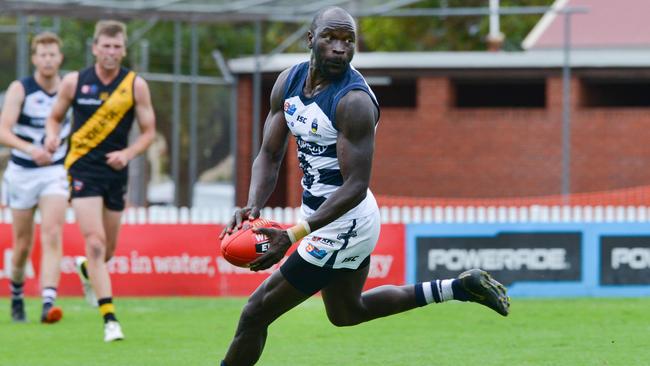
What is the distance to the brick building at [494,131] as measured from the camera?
25844mm

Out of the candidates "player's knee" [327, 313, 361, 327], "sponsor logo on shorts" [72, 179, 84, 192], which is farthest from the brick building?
"player's knee" [327, 313, 361, 327]

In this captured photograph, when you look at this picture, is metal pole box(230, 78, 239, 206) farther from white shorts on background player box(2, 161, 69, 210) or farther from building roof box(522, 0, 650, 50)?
white shorts on background player box(2, 161, 69, 210)

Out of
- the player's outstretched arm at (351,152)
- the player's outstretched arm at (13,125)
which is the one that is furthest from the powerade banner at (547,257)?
the player's outstretched arm at (351,152)

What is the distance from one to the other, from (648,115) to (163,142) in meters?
9.65

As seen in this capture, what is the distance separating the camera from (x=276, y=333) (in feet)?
35.3

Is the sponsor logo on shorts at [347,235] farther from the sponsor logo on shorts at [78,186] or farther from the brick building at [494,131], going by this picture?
the brick building at [494,131]

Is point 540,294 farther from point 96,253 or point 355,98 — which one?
point 355,98

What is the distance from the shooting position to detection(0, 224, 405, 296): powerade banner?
14.5 m

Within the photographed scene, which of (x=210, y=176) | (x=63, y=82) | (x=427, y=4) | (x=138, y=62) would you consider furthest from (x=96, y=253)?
(x=427, y=4)

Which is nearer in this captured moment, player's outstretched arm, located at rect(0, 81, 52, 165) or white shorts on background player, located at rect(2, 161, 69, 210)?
player's outstretched arm, located at rect(0, 81, 52, 165)

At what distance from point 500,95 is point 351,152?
79.8 ft

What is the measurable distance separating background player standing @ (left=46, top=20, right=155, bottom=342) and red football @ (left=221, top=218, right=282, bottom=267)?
11.2ft

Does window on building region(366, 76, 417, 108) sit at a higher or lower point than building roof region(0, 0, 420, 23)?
lower

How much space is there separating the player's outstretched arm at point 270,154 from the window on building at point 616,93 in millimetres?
20389
